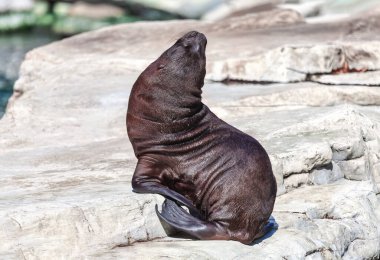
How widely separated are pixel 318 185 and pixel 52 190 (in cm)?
184

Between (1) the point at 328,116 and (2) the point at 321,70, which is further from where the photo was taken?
(2) the point at 321,70

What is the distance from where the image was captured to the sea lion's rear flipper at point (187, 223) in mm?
5348

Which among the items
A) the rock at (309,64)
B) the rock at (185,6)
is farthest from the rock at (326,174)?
the rock at (185,6)

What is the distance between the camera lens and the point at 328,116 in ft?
24.1

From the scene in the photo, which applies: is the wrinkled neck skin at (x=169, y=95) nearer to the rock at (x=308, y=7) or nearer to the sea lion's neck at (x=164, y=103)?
the sea lion's neck at (x=164, y=103)

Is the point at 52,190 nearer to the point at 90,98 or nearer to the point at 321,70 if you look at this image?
the point at 90,98

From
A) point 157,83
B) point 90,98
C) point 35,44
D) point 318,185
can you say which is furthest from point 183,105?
point 35,44

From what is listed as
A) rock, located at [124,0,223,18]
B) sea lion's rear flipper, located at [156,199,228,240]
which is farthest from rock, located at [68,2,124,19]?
sea lion's rear flipper, located at [156,199,228,240]

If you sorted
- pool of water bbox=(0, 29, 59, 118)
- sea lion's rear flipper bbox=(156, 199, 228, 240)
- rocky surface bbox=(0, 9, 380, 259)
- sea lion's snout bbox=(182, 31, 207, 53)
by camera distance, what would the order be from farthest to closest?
pool of water bbox=(0, 29, 59, 118) < sea lion's snout bbox=(182, 31, 207, 53) < sea lion's rear flipper bbox=(156, 199, 228, 240) < rocky surface bbox=(0, 9, 380, 259)

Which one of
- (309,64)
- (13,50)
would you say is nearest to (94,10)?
(13,50)

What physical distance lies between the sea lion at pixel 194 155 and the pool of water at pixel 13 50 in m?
7.00

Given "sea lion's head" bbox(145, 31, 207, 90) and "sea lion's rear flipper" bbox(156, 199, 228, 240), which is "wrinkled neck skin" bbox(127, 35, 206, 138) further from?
"sea lion's rear flipper" bbox(156, 199, 228, 240)

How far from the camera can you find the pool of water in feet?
44.6

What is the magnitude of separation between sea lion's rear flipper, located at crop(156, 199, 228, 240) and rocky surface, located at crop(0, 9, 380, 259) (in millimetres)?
68
